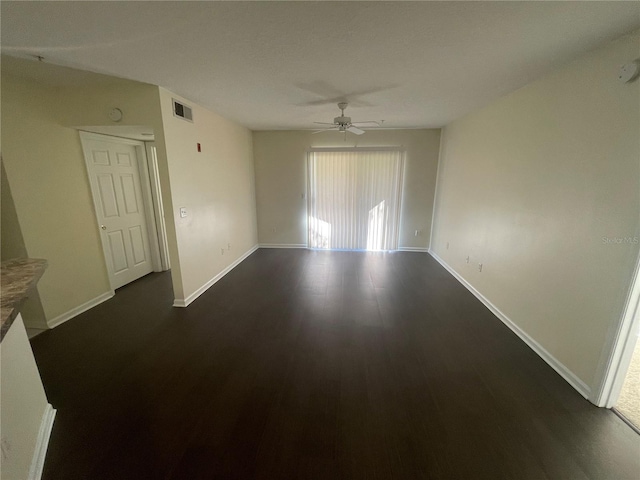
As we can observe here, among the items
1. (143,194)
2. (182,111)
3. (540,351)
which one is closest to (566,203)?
(540,351)

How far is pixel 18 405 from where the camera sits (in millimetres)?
1271

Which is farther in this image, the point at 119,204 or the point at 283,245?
the point at 283,245

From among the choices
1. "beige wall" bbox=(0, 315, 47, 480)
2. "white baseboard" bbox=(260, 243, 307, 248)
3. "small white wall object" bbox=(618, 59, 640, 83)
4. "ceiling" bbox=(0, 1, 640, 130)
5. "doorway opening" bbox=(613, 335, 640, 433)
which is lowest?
"doorway opening" bbox=(613, 335, 640, 433)

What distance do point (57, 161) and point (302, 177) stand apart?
362 centimetres

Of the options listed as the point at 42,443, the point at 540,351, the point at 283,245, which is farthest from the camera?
the point at 283,245

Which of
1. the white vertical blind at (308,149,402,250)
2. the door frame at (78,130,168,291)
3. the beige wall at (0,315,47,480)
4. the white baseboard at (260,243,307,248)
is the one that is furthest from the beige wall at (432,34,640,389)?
the door frame at (78,130,168,291)

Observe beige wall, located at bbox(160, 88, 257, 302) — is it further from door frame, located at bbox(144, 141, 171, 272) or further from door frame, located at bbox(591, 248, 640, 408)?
door frame, located at bbox(591, 248, 640, 408)

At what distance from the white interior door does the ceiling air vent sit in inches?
44.6

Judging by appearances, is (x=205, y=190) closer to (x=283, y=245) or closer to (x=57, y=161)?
(x=57, y=161)

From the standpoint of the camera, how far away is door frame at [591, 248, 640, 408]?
1569 mm

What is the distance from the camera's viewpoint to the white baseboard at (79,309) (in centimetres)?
266

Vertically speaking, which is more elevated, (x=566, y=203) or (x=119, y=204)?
(x=566, y=203)

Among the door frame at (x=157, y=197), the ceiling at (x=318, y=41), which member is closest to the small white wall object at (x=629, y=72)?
the ceiling at (x=318, y=41)

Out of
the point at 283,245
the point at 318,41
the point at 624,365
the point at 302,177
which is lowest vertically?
the point at 283,245
